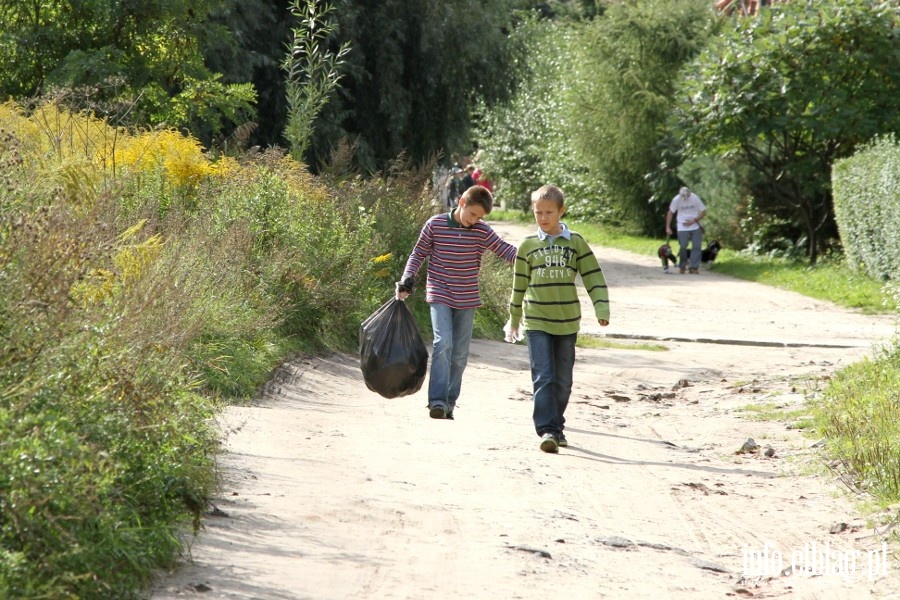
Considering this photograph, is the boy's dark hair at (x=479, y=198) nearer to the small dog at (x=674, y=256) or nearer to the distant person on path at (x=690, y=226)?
the distant person on path at (x=690, y=226)

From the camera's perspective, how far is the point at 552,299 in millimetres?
8836

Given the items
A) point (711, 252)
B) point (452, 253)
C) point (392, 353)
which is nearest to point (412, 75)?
point (711, 252)

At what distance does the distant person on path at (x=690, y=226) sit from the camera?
2688cm

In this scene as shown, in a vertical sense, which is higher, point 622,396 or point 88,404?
point 88,404

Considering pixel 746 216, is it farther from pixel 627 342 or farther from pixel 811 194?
pixel 627 342

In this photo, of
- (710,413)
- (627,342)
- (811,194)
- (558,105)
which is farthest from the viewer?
(558,105)

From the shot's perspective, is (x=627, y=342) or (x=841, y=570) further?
(x=627, y=342)

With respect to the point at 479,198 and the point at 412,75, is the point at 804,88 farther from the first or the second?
the point at 479,198

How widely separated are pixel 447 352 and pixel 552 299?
1189 mm

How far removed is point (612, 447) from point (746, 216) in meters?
22.2

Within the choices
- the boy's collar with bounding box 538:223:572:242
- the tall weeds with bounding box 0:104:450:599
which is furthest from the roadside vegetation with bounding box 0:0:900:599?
the boy's collar with bounding box 538:223:572:242

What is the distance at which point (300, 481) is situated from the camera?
711 cm

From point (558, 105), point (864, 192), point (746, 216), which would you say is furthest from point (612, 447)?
point (558, 105)

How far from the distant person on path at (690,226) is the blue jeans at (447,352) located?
57.8 feet
